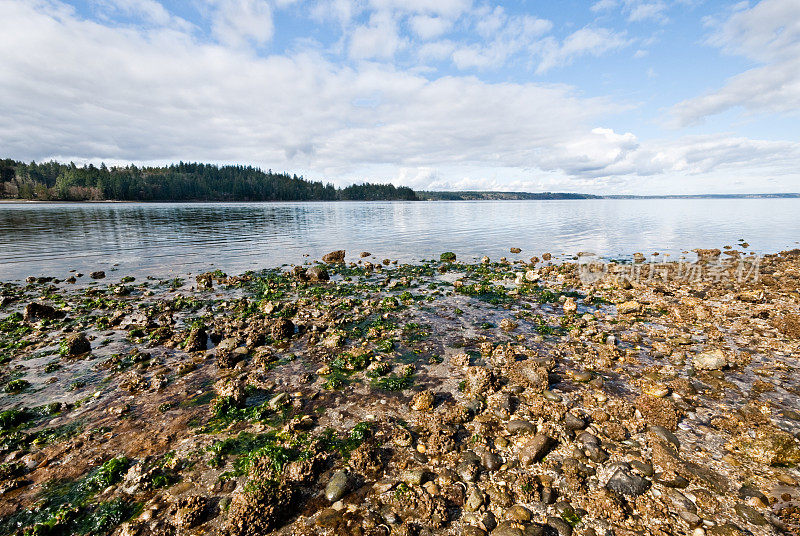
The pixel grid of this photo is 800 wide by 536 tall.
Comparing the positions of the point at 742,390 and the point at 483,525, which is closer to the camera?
the point at 483,525

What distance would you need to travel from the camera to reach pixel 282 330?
14219 mm

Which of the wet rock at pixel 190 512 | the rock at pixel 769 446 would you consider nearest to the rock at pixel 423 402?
the wet rock at pixel 190 512

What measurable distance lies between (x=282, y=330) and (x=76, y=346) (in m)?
7.72

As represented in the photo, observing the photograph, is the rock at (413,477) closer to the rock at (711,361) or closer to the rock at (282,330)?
the rock at (282,330)

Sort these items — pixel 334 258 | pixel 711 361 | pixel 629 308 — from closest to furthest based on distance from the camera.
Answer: pixel 711 361 < pixel 629 308 < pixel 334 258

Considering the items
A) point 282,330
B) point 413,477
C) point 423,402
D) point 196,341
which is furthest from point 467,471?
point 196,341

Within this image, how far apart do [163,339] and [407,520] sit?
13.1 meters

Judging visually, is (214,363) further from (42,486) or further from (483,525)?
(483,525)

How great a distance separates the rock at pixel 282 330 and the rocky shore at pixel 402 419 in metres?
0.18

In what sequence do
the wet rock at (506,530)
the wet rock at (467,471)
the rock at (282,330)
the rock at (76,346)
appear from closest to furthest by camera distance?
1. the wet rock at (506,530)
2. the wet rock at (467,471)
3. the rock at (76,346)
4. the rock at (282,330)

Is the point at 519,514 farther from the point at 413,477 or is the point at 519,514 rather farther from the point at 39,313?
the point at 39,313

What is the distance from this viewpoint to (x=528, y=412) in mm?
9125

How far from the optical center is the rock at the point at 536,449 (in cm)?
732

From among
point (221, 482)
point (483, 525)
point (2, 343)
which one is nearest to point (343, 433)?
point (221, 482)
